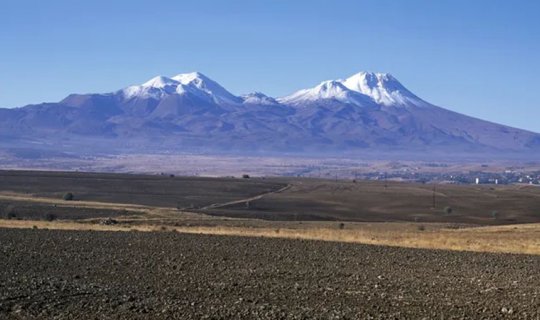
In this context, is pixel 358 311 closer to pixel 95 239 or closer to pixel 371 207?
pixel 95 239

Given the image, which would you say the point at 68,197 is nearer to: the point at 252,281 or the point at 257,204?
the point at 257,204

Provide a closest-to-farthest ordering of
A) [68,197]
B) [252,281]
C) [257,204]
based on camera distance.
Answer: [252,281]
[68,197]
[257,204]

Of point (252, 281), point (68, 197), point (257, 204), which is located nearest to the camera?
point (252, 281)

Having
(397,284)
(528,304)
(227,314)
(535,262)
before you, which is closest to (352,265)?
(397,284)

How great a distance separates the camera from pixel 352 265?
24.3 metres

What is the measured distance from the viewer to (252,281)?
67.2 feet

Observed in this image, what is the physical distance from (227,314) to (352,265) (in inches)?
346

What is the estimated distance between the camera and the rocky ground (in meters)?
16.5

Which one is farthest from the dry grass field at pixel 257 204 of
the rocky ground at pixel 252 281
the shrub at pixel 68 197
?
the rocky ground at pixel 252 281

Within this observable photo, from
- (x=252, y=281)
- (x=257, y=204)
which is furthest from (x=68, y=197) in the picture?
(x=252, y=281)

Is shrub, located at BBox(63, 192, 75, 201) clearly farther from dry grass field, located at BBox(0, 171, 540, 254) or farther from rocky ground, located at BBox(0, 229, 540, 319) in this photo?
rocky ground, located at BBox(0, 229, 540, 319)

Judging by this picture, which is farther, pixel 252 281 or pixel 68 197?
pixel 68 197

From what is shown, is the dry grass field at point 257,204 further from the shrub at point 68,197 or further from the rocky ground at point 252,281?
the rocky ground at point 252,281

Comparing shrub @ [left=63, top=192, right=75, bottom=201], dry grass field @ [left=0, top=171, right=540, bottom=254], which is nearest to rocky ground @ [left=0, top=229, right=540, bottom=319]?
dry grass field @ [left=0, top=171, right=540, bottom=254]
